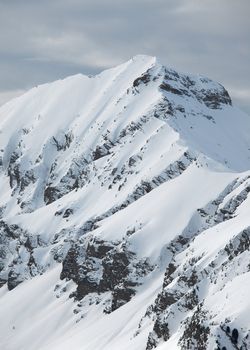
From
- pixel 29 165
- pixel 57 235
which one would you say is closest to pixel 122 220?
pixel 57 235

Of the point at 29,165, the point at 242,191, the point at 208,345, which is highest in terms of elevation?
the point at 29,165

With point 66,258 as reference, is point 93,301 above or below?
below

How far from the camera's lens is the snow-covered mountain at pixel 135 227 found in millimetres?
85625

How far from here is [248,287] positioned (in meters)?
64.2

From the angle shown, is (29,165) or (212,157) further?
(29,165)

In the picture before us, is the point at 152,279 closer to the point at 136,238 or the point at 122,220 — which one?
the point at 136,238

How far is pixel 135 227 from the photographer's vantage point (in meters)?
128

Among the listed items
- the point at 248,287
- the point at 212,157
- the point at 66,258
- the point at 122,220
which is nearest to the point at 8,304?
the point at 66,258

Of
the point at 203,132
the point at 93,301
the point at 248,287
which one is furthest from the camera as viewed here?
the point at 203,132

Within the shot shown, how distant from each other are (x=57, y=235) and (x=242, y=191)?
172 ft

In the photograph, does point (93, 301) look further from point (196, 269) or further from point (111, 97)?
point (111, 97)

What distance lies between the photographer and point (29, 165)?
646ft

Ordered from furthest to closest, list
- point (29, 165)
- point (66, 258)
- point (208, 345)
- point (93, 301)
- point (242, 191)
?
1. point (29, 165)
2. point (66, 258)
3. point (93, 301)
4. point (242, 191)
5. point (208, 345)

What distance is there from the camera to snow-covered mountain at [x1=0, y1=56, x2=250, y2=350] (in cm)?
8562
